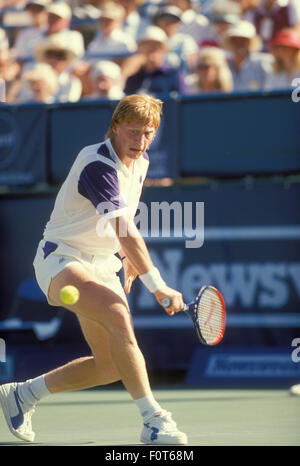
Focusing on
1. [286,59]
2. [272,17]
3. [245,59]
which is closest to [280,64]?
[286,59]

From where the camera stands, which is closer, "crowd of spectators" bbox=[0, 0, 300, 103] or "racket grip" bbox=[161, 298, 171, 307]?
"racket grip" bbox=[161, 298, 171, 307]

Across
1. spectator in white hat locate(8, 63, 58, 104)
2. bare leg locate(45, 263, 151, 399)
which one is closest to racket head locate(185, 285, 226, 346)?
bare leg locate(45, 263, 151, 399)

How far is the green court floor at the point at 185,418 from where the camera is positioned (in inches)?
191

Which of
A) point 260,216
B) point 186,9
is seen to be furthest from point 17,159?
point 186,9

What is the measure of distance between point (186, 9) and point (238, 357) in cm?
488

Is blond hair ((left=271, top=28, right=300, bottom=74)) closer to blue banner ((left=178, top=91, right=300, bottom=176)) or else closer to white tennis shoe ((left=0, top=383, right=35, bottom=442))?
blue banner ((left=178, top=91, right=300, bottom=176))

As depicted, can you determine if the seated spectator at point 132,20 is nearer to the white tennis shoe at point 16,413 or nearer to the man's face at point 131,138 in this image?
the man's face at point 131,138

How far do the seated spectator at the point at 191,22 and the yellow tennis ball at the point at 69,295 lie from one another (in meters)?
6.47

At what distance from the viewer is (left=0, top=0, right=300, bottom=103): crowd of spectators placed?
8.91 metres

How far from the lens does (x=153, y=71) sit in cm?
936

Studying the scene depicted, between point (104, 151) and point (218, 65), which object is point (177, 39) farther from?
point (104, 151)

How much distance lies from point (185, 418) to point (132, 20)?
254 inches

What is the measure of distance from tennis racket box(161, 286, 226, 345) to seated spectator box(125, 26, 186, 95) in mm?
4532
